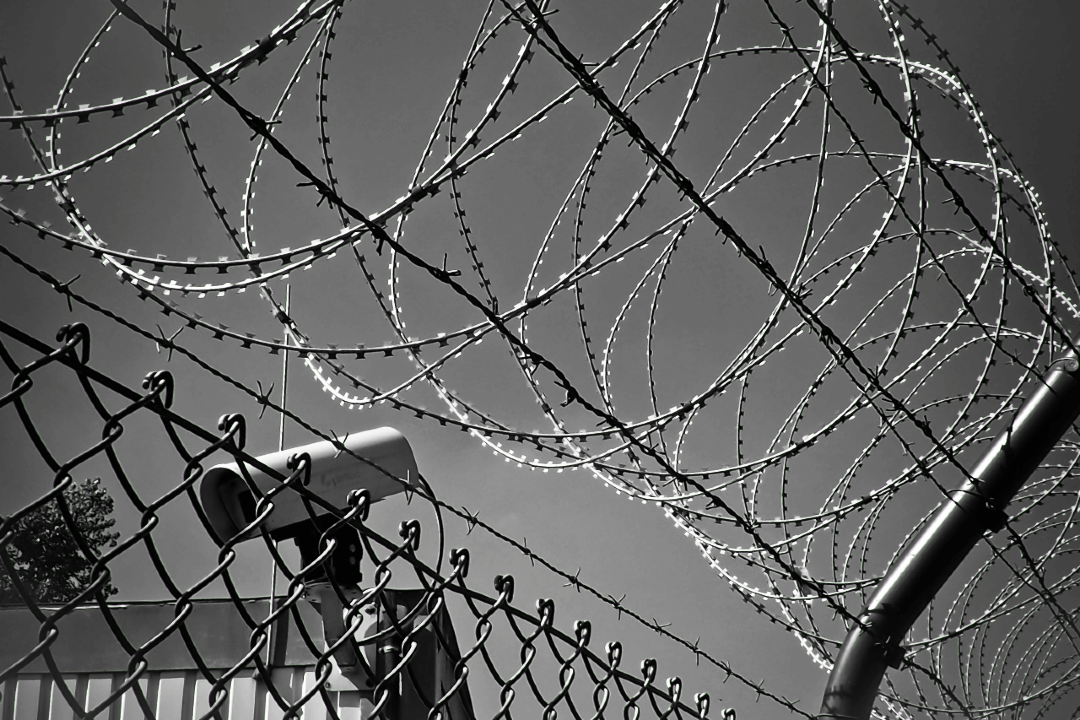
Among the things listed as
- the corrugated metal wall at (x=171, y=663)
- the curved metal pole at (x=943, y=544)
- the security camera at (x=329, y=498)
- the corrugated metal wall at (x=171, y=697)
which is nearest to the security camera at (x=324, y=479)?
the security camera at (x=329, y=498)

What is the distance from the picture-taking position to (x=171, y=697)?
4.21 m

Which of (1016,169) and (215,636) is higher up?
(1016,169)

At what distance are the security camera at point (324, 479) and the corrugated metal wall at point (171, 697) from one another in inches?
45.8

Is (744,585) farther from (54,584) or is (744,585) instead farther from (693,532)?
(54,584)

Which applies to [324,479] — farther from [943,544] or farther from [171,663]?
[943,544]

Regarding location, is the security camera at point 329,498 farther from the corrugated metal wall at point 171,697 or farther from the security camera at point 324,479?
the corrugated metal wall at point 171,697

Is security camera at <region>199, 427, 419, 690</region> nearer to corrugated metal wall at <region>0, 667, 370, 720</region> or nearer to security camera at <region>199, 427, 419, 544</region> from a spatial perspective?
security camera at <region>199, 427, 419, 544</region>

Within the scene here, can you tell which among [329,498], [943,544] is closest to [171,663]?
[329,498]

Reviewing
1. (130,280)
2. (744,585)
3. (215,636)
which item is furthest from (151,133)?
(744,585)

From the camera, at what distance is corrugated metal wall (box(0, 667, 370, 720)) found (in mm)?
3922

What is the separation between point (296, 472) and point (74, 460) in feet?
1.29

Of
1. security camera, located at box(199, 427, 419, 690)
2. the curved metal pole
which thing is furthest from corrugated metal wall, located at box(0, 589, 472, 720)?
the curved metal pole

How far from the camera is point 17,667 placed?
3.63 ft

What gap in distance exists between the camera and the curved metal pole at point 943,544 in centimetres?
389
